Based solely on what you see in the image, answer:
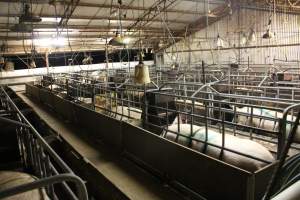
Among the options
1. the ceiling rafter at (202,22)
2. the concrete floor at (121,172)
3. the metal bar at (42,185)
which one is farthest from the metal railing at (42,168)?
the ceiling rafter at (202,22)

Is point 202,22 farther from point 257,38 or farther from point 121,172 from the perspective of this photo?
point 121,172

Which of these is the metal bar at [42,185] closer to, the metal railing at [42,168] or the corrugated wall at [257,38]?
the metal railing at [42,168]

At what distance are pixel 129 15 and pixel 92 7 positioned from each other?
2.45 metres

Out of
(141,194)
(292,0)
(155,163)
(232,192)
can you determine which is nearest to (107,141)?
(155,163)

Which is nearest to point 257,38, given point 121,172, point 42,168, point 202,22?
point 202,22

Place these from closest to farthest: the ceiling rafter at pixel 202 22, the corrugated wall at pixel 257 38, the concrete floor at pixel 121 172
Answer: the concrete floor at pixel 121 172, the corrugated wall at pixel 257 38, the ceiling rafter at pixel 202 22

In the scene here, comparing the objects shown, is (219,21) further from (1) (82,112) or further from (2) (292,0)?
(1) (82,112)

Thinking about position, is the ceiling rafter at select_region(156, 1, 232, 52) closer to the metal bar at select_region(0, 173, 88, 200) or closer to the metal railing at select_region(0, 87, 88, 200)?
the metal railing at select_region(0, 87, 88, 200)

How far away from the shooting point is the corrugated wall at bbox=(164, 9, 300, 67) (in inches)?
512

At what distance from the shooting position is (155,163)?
3.84 metres

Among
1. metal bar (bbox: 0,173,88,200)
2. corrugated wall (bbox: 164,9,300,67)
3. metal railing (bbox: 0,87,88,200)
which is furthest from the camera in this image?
corrugated wall (bbox: 164,9,300,67)

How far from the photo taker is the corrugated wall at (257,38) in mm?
13008

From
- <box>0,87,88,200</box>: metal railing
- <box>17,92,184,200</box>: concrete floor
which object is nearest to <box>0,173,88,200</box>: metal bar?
<box>0,87,88,200</box>: metal railing

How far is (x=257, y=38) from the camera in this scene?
14461 mm
